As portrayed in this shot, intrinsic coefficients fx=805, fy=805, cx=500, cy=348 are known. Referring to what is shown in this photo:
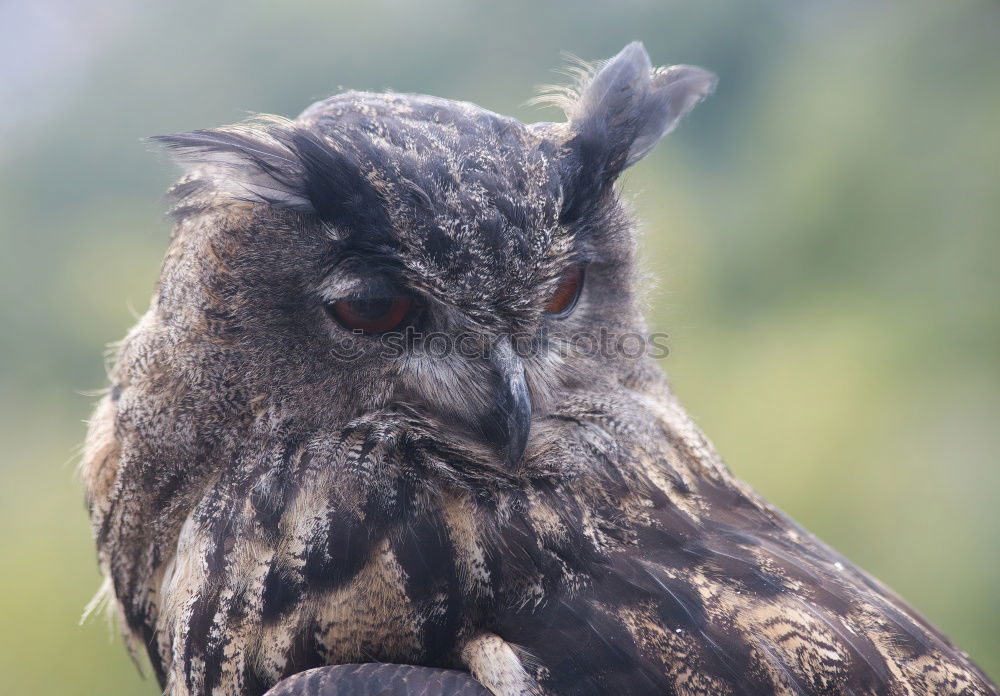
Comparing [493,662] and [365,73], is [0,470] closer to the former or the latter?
[365,73]

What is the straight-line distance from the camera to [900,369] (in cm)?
564

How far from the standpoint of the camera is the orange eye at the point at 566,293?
4.09 feet

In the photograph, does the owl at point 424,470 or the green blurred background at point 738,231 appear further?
the green blurred background at point 738,231

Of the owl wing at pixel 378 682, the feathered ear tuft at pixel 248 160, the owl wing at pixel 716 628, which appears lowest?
the owl wing at pixel 378 682

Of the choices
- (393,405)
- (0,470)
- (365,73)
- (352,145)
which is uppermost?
(365,73)

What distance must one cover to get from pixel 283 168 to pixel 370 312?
0.80 ft

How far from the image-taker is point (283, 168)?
1.15m

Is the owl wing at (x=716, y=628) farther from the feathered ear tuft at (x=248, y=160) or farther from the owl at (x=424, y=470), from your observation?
the feathered ear tuft at (x=248, y=160)

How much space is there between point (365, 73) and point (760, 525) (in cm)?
574

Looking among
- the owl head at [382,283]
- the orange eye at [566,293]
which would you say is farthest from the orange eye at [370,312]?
the orange eye at [566,293]

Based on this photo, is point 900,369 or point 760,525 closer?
point 760,525

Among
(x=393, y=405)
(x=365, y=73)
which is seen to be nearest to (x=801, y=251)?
(x=365, y=73)

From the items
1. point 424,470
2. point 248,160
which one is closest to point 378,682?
point 424,470

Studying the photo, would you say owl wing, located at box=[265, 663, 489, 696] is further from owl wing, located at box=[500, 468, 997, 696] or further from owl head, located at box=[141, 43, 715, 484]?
owl head, located at box=[141, 43, 715, 484]
